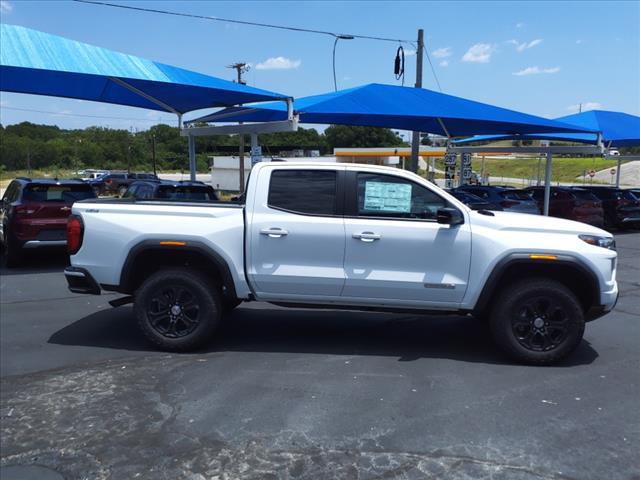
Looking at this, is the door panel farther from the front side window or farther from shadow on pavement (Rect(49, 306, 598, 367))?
shadow on pavement (Rect(49, 306, 598, 367))

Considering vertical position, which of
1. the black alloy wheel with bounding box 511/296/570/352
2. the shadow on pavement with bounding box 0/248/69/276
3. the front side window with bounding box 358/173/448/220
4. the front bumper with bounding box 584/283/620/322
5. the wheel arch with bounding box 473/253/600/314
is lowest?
the shadow on pavement with bounding box 0/248/69/276

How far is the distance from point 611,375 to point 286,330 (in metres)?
3.38

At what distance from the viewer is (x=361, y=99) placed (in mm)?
14234

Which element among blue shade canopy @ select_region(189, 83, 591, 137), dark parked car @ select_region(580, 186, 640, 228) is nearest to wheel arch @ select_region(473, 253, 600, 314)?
blue shade canopy @ select_region(189, 83, 591, 137)

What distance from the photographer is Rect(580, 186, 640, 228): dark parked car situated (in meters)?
18.9

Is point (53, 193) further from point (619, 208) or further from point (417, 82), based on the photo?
point (619, 208)

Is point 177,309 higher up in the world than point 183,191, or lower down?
lower down

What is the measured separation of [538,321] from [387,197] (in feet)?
6.08

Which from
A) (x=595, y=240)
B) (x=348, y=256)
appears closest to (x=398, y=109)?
(x=595, y=240)

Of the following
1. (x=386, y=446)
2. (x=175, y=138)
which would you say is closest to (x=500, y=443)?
(x=386, y=446)

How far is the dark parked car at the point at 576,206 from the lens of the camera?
1750 cm

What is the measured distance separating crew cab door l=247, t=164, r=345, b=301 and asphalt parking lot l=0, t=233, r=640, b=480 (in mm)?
738

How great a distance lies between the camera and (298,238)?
5.51 meters

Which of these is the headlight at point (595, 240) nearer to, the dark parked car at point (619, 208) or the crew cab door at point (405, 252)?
the crew cab door at point (405, 252)
